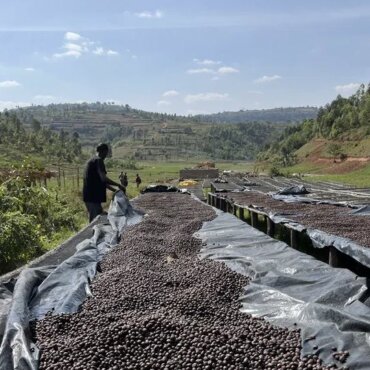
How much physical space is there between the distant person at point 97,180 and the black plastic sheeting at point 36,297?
2194 mm

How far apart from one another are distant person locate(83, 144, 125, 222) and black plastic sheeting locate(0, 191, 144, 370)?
2.19m

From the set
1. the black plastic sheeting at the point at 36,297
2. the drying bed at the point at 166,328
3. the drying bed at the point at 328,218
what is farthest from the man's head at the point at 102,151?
the drying bed at the point at 166,328

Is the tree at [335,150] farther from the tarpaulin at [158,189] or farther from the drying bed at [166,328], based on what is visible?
the drying bed at [166,328]

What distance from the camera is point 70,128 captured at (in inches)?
5408

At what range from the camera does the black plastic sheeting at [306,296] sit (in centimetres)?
273

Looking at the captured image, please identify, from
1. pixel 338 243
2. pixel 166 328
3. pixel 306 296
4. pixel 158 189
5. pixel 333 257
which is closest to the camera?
pixel 166 328

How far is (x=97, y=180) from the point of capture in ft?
25.4

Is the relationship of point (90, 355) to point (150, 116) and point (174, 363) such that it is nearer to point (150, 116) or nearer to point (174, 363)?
point (174, 363)

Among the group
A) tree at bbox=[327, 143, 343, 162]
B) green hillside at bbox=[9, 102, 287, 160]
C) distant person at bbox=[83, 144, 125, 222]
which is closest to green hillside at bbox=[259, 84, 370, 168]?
tree at bbox=[327, 143, 343, 162]

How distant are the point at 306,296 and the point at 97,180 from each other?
477cm

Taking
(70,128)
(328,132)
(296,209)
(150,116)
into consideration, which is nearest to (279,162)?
(328,132)

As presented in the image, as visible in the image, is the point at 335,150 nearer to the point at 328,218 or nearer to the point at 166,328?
the point at 328,218

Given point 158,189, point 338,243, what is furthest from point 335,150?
point 338,243

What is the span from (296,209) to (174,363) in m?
6.62
